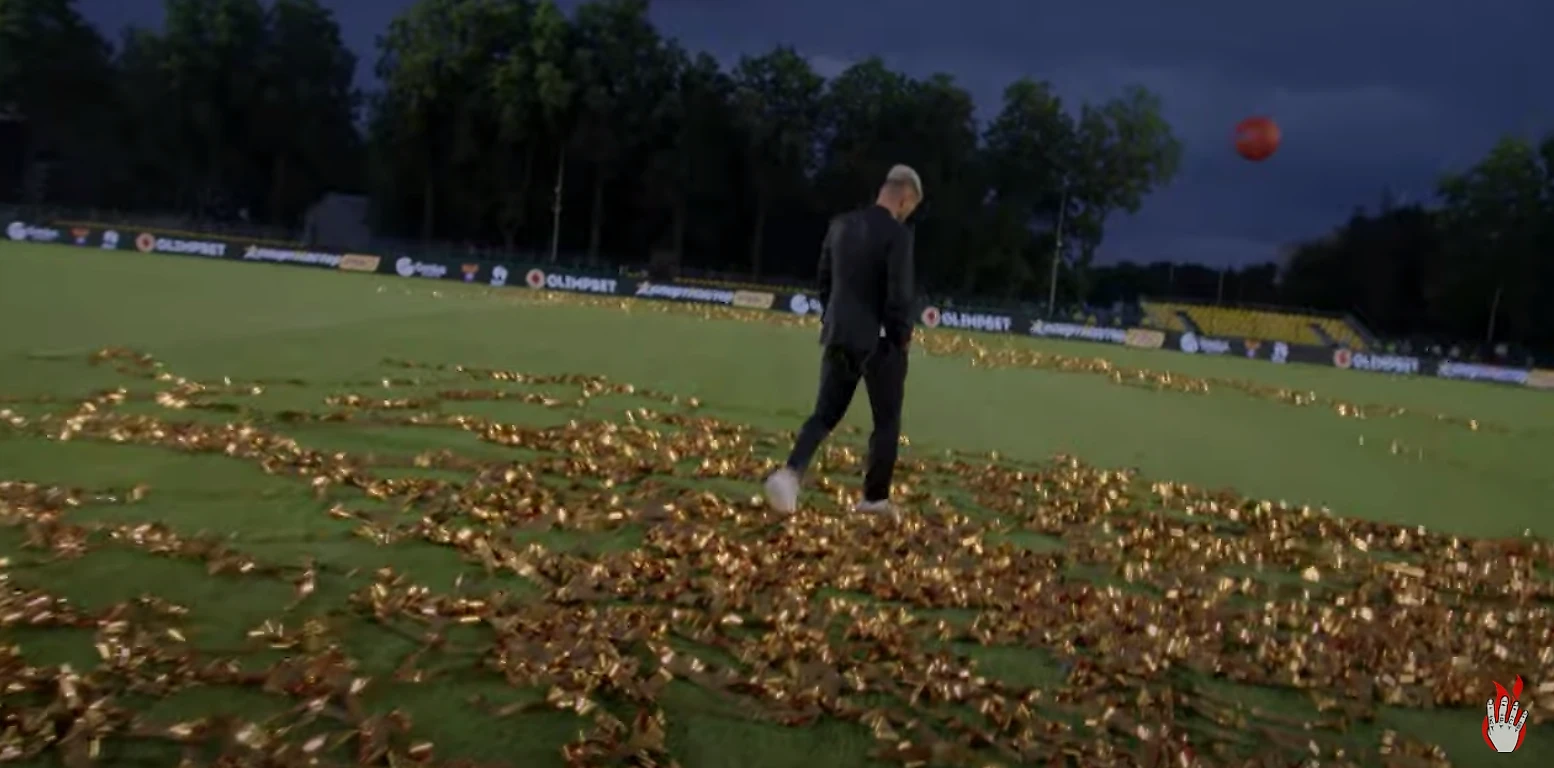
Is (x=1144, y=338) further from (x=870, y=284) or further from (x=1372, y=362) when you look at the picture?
(x=870, y=284)

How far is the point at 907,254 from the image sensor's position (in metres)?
6.41

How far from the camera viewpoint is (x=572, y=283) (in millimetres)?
46469

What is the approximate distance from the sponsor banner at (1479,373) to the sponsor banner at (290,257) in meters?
37.9

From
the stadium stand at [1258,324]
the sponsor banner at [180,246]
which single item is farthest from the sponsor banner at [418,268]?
the stadium stand at [1258,324]

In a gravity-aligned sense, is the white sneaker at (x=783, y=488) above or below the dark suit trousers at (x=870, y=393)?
below

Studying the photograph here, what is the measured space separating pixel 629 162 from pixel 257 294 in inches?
2091

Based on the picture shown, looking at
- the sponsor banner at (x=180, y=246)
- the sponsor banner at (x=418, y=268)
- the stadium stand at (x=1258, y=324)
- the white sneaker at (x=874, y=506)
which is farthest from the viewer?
the stadium stand at (x=1258, y=324)

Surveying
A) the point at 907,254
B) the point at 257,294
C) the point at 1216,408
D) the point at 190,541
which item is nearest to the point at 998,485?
the point at 907,254

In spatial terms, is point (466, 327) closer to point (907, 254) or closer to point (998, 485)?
point (998, 485)

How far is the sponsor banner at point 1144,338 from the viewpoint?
42500mm

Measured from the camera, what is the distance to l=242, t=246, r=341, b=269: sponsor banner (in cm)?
4631

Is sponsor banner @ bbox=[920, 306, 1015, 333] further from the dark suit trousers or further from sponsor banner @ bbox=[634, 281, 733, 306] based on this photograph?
the dark suit trousers

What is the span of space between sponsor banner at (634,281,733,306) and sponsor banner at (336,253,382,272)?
10033 mm

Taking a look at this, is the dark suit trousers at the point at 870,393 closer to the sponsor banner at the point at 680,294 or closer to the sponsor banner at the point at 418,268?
the sponsor banner at the point at 680,294
